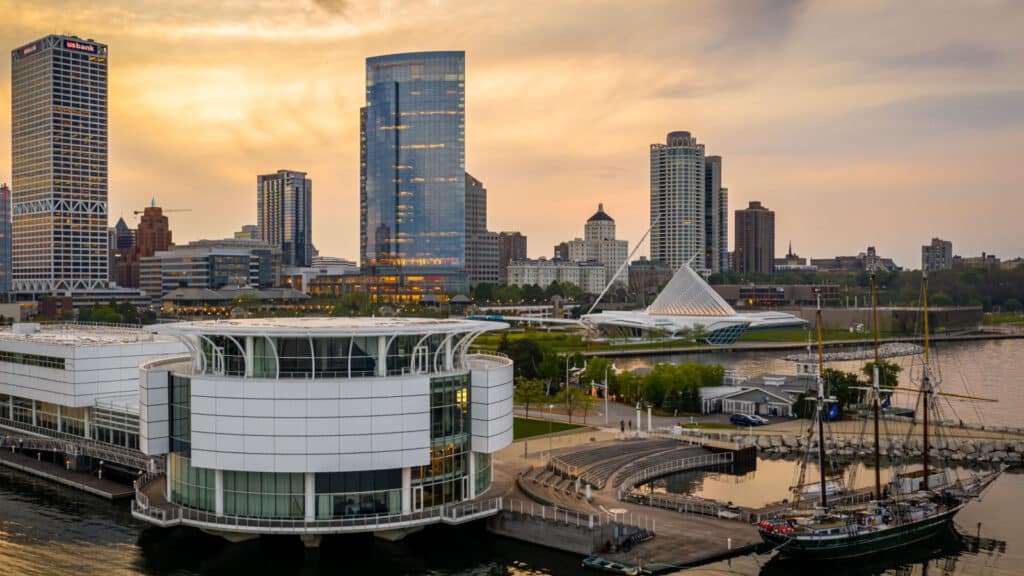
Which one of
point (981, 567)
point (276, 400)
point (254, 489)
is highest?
point (276, 400)

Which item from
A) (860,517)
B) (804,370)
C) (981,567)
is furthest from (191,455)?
(804,370)

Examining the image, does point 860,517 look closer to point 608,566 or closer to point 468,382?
point 608,566

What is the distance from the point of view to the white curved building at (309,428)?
48.2 meters

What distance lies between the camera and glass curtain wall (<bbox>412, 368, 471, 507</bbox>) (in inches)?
2015

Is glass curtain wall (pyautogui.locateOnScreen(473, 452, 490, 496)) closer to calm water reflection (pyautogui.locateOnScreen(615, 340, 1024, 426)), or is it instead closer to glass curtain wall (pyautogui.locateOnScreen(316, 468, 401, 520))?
glass curtain wall (pyautogui.locateOnScreen(316, 468, 401, 520))

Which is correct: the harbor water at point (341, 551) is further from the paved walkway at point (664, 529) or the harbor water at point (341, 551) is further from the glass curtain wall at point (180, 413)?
the glass curtain wall at point (180, 413)

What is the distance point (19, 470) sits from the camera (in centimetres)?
6938

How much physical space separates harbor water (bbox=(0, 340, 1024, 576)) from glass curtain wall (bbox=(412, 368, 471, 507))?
2515 mm

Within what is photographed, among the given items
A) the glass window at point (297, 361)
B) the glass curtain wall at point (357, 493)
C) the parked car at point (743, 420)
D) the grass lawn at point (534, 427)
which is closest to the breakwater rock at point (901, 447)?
the parked car at point (743, 420)

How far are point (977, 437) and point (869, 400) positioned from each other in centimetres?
1847

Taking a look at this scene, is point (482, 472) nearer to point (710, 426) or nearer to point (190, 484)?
point (190, 484)

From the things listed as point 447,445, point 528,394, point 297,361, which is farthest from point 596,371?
point 297,361

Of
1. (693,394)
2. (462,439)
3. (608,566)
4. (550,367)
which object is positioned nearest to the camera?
(608,566)

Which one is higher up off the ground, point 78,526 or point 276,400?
point 276,400
